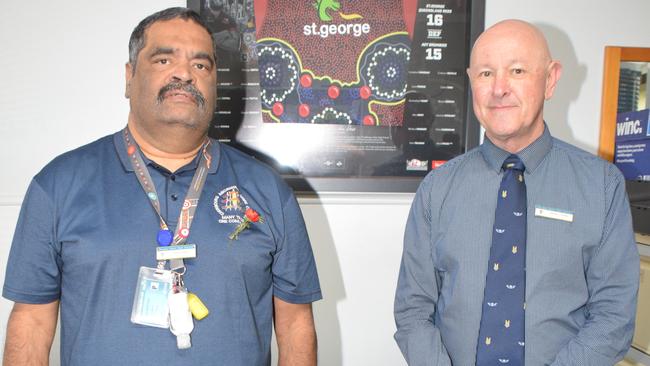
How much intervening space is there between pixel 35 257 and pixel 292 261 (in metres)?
0.65

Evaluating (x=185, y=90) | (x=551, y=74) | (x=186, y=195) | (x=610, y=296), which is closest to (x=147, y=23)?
(x=185, y=90)

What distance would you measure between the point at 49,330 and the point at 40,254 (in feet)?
0.69

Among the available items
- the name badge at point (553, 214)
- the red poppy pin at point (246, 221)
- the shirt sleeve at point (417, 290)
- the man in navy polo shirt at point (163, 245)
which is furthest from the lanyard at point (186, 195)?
the name badge at point (553, 214)

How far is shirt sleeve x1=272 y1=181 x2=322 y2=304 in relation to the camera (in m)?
1.42

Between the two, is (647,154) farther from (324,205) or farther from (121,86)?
(121,86)

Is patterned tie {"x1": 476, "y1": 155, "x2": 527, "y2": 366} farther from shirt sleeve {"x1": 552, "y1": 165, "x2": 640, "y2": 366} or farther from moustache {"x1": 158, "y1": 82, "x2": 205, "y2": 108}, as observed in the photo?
moustache {"x1": 158, "y1": 82, "x2": 205, "y2": 108}

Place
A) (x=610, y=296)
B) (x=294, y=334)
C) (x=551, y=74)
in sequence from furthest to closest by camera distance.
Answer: (x=294, y=334), (x=551, y=74), (x=610, y=296)

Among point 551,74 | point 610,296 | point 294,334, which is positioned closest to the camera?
point 610,296

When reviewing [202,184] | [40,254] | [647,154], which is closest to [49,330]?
[40,254]

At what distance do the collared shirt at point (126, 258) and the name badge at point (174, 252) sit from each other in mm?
27

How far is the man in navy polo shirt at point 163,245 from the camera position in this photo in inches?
49.3

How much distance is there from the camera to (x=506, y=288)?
1305 millimetres

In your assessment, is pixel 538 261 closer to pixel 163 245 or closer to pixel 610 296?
pixel 610 296

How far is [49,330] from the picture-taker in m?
1.31
